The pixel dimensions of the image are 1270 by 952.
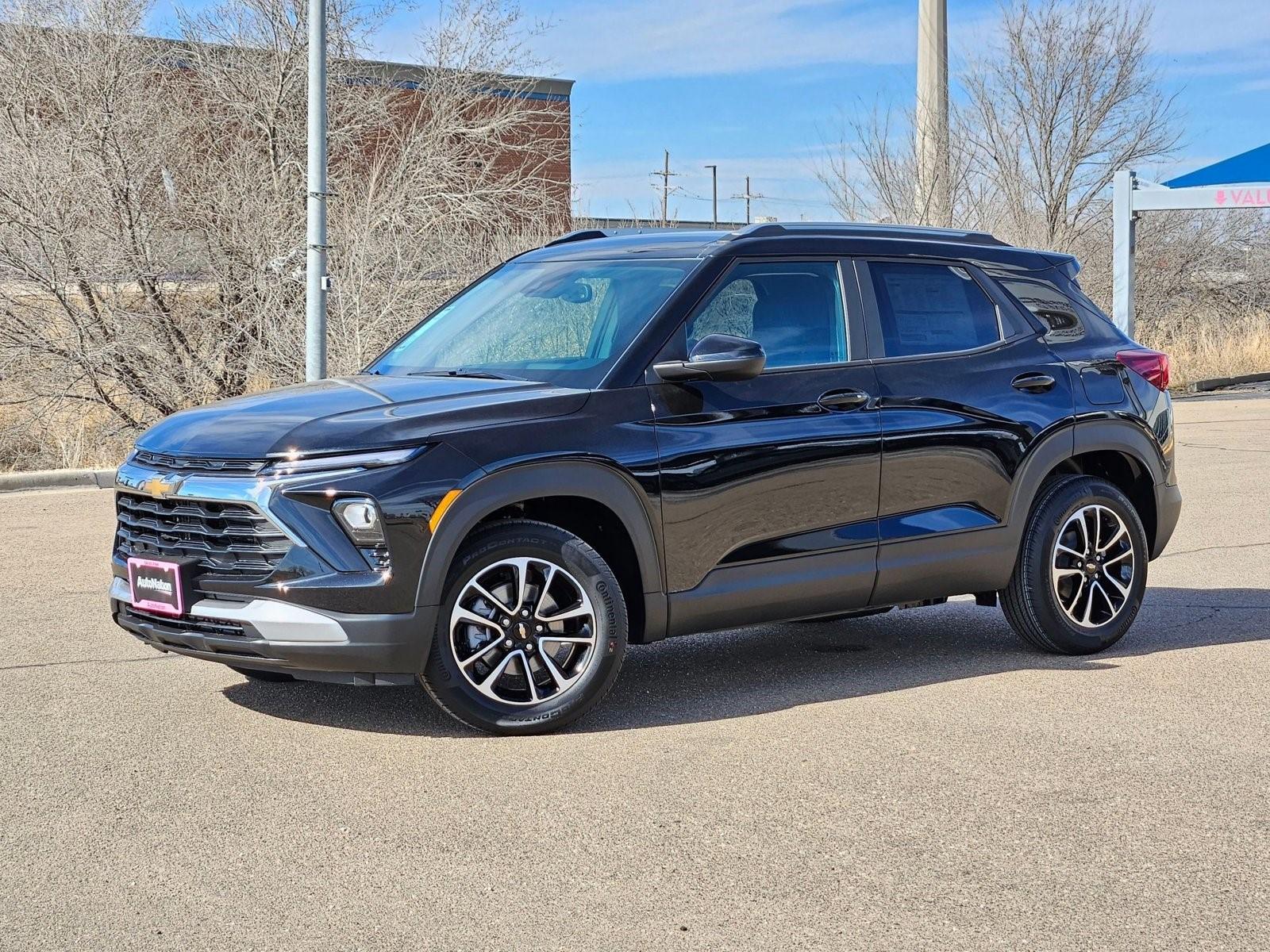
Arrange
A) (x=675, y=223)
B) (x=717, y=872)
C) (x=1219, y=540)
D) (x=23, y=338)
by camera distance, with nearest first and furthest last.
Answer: (x=717, y=872) < (x=1219, y=540) < (x=23, y=338) < (x=675, y=223)

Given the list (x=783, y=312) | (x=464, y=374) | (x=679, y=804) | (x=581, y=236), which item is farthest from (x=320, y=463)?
(x=581, y=236)

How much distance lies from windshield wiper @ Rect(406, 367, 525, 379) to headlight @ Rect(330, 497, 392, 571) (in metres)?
1.08

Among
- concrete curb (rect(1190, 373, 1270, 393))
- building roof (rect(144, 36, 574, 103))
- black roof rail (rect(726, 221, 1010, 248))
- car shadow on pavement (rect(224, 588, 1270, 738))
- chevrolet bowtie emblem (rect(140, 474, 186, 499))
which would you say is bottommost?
car shadow on pavement (rect(224, 588, 1270, 738))

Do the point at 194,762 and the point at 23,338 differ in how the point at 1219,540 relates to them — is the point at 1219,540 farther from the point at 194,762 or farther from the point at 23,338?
the point at 23,338

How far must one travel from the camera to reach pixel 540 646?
5.62m

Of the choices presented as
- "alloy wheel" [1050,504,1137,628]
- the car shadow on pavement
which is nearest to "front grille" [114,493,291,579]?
the car shadow on pavement

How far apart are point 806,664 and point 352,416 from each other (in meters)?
2.55

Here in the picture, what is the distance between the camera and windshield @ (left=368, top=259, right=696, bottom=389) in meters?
6.13

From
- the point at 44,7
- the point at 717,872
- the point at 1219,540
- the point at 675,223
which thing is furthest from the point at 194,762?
the point at 675,223

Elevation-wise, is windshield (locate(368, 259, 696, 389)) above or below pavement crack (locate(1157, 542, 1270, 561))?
above

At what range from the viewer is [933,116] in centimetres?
2888

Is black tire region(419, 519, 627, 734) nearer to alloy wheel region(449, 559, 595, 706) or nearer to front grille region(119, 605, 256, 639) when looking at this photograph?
alloy wheel region(449, 559, 595, 706)

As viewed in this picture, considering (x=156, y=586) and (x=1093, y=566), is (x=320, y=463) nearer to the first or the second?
(x=156, y=586)

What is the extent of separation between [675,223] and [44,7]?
10.3m
